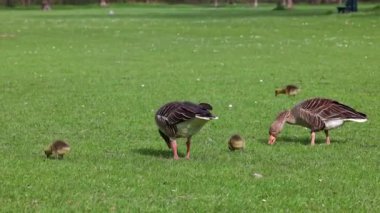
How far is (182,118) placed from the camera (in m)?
8.59

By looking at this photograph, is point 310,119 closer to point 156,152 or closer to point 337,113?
point 337,113

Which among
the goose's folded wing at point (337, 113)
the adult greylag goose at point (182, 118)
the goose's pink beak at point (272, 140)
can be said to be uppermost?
the adult greylag goose at point (182, 118)

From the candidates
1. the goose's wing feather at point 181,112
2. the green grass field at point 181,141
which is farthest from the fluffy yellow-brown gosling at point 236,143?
the goose's wing feather at point 181,112

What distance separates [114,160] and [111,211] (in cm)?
225

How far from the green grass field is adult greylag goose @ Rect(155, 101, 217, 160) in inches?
13.3

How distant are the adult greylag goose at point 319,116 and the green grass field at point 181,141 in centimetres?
25

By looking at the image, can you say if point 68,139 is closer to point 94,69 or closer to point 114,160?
point 114,160

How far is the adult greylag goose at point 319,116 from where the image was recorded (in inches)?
388

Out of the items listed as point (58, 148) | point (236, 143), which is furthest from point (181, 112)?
point (58, 148)

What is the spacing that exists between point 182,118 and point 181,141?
206cm

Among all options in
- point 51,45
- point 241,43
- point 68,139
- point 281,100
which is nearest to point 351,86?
point 281,100

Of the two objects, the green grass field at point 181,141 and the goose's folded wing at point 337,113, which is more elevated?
the goose's folded wing at point 337,113

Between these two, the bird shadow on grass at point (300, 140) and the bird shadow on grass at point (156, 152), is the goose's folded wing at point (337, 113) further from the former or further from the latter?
the bird shadow on grass at point (156, 152)

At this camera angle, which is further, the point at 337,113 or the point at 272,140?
the point at 272,140
